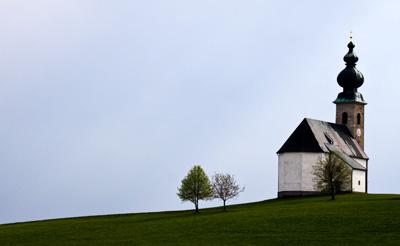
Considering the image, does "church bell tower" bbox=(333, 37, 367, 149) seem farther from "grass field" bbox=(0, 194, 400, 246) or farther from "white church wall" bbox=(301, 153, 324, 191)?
"grass field" bbox=(0, 194, 400, 246)

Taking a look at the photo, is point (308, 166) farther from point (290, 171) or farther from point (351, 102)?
point (351, 102)

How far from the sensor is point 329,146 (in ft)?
353

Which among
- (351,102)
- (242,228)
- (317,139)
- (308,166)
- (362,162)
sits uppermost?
(351,102)

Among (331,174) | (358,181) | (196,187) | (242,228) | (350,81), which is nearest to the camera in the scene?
(242,228)

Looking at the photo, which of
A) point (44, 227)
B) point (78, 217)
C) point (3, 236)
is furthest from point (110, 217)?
point (3, 236)

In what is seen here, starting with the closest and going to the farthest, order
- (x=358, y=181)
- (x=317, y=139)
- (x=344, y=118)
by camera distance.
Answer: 1. (x=317, y=139)
2. (x=358, y=181)
3. (x=344, y=118)

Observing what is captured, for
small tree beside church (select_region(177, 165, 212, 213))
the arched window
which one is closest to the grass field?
small tree beside church (select_region(177, 165, 212, 213))

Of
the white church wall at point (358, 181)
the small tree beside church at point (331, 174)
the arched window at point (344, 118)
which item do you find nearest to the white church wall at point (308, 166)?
the small tree beside church at point (331, 174)

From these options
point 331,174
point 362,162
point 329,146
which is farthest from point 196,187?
point 362,162

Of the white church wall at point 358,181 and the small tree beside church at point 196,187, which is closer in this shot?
the small tree beside church at point 196,187

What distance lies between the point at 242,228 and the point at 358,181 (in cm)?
3985

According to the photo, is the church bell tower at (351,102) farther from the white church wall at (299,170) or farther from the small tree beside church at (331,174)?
the small tree beside church at (331,174)

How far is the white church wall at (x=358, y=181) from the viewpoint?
106750mm

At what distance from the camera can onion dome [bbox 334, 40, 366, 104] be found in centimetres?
11731
